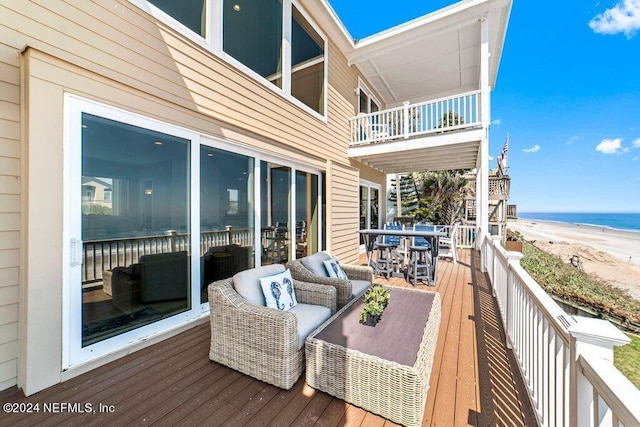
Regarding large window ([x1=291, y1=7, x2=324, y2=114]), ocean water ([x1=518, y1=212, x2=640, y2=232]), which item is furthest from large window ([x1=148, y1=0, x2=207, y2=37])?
ocean water ([x1=518, y1=212, x2=640, y2=232])

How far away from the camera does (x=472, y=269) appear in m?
6.01

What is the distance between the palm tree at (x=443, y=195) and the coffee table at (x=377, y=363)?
10.6m

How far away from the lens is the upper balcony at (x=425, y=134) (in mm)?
5645

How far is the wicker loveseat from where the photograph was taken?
3.04 m

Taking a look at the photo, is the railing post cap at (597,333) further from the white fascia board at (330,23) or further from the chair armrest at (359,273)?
the white fascia board at (330,23)

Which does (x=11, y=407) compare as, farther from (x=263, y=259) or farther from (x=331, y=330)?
(x=263, y=259)

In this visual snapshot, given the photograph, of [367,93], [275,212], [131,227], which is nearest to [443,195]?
[367,93]

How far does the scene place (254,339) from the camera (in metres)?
2.17

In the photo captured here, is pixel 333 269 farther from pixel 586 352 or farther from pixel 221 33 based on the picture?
pixel 221 33

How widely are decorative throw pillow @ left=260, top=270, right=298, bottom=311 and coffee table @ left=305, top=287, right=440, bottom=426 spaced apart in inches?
20.0

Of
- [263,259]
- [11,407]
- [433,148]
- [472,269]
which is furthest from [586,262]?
[11,407]

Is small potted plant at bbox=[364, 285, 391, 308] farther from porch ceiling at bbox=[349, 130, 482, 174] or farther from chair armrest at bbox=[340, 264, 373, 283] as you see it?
porch ceiling at bbox=[349, 130, 482, 174]

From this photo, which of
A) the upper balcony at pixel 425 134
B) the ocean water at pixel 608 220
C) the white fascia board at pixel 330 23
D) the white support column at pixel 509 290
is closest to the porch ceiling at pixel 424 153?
the upper balcony at pixel 425 134

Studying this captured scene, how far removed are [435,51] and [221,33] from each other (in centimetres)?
542
